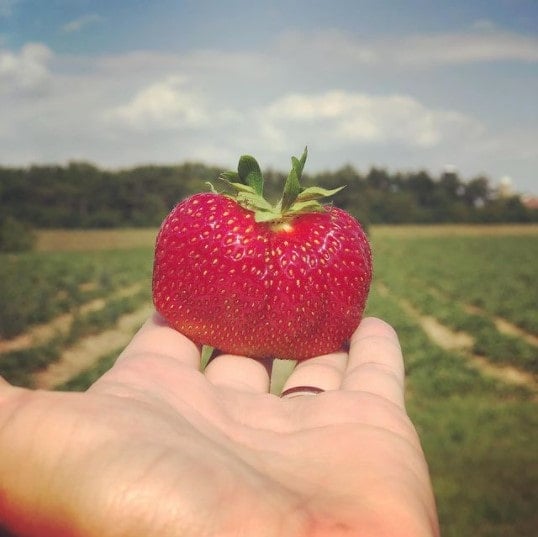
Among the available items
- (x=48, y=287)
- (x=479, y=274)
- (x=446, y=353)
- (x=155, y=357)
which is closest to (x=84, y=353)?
(x=446, y=353)

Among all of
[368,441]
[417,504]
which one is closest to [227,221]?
[368,441]

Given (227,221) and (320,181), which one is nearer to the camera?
(227,221)

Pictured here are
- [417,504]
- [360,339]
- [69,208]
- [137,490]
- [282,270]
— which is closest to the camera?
[137,490]

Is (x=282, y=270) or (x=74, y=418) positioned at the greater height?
(x=282, y=270)

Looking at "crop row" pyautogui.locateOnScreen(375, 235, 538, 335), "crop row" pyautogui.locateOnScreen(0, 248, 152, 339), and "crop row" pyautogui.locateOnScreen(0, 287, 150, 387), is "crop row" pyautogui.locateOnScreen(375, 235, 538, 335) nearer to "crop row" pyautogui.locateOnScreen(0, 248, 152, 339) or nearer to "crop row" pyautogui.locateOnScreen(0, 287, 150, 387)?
"crop row" pyautogui.locateOnScreen(0, 287, 150, 387)

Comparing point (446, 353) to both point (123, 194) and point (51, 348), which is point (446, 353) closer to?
point (51, 348)

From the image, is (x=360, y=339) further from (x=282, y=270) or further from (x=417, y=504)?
(x=417, y=504)
